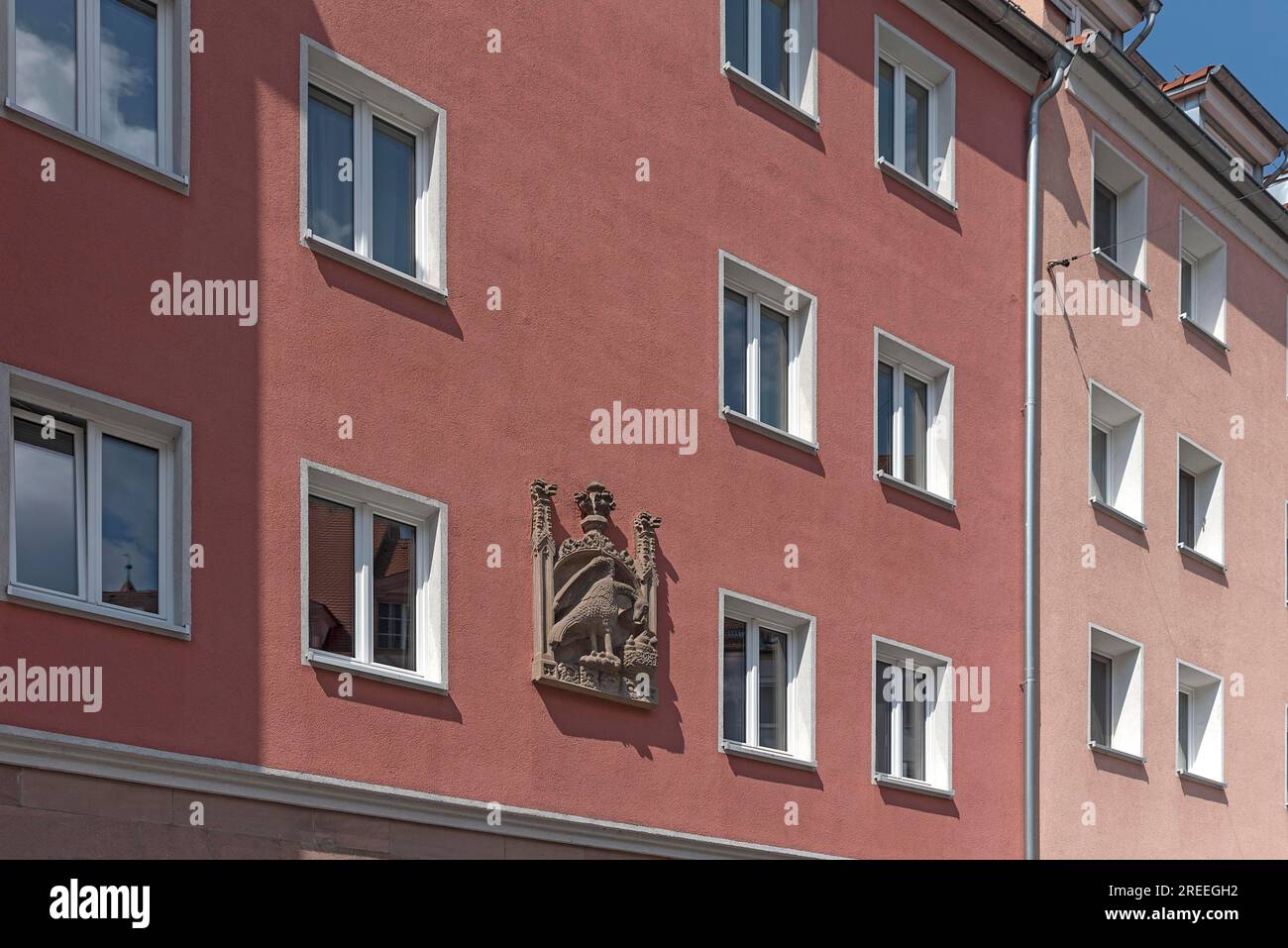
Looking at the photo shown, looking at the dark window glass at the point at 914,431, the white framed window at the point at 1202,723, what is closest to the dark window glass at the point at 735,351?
the dark window glass at the point at 914,431

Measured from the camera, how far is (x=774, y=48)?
62.6ft

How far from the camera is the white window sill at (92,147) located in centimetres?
1202

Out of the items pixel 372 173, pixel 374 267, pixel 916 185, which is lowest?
pixel 374 267

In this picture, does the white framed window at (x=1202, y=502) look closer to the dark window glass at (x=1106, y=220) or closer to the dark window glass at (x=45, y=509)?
the dark window glass at (x=1106, y=220)

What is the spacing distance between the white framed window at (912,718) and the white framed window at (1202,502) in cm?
729

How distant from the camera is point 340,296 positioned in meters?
14.0

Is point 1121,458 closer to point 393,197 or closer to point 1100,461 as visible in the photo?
point 1100,461

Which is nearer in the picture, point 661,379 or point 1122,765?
point 661,379

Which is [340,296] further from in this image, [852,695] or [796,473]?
[852,695]

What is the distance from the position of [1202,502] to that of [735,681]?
11221mm

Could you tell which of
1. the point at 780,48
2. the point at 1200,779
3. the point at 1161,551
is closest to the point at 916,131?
the point at 780,48
